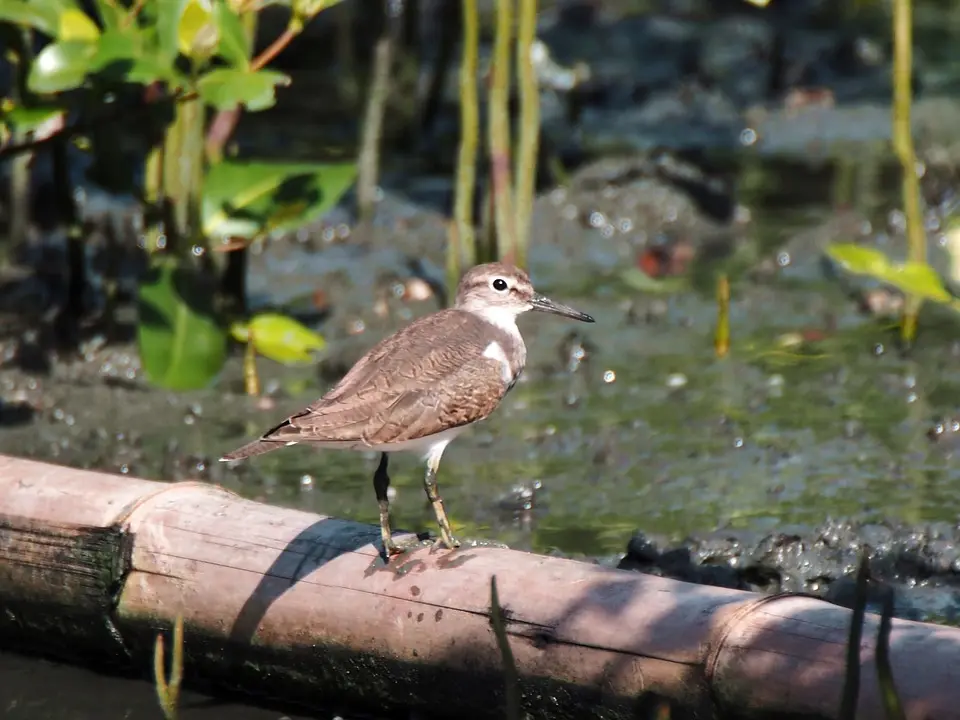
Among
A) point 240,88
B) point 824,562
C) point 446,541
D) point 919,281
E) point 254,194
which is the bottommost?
point 824,562

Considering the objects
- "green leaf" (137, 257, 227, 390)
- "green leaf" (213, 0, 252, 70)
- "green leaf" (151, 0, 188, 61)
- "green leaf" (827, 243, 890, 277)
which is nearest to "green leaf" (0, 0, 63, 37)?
"green leaf" (151, 0, 188, 61)

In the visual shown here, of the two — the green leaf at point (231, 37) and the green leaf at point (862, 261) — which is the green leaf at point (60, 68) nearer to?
the green leaf at point (231, 37)

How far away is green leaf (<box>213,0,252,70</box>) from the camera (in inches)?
228

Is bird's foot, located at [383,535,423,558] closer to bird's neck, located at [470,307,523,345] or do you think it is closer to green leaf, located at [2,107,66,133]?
bird's neck, located at [470,307,523,345]

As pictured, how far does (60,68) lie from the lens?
574 cm

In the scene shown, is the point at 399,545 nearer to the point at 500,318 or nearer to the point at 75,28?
the point at 500,318

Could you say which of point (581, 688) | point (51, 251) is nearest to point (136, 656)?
point (581, 688)

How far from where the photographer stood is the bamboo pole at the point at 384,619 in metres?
3.50

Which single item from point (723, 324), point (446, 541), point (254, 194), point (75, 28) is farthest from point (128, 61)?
point (723, 324)

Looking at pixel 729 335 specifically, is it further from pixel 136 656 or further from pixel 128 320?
pixel 136 656

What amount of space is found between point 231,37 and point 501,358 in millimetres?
1809

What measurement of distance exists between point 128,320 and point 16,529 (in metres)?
3.14

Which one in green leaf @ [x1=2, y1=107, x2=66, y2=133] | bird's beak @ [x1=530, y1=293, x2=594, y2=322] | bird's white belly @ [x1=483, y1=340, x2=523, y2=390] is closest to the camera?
bird's white belly @ [x1=483, y1=340, x2=523, y2=390]

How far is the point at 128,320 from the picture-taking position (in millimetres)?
7609
